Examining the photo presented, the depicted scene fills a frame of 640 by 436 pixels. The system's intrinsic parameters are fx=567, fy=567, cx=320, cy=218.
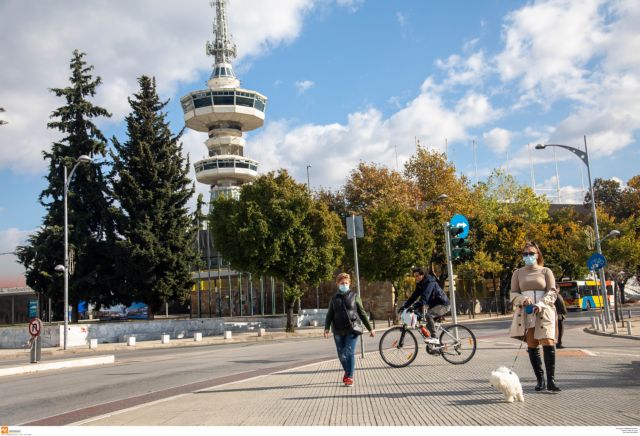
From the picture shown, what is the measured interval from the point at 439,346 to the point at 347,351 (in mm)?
2464

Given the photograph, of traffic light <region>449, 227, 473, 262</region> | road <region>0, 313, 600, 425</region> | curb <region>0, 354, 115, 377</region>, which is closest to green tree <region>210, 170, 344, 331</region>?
curb <region>0, 354, 115, 377</region>

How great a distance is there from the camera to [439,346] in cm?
1014

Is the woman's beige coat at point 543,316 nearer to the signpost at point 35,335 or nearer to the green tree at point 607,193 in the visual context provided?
the signpost at point 35,335

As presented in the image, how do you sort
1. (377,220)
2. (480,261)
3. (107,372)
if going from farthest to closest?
1. (480,261)
2. (377,220)
3. (107,372)

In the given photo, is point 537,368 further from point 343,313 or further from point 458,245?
point 458,245

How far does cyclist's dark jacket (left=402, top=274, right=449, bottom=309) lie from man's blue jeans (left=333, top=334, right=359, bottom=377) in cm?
200

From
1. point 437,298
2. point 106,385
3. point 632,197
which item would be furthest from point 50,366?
point 632,197

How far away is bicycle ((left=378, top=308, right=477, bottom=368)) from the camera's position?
33.2ft

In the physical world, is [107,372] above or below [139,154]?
below

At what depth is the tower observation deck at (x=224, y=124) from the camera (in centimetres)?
8150

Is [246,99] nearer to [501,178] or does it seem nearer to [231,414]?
[501,178]

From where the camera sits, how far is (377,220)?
130 feet

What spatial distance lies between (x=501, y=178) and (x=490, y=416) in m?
60.6

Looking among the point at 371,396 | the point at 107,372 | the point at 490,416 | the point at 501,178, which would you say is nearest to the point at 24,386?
the point at 107,372
